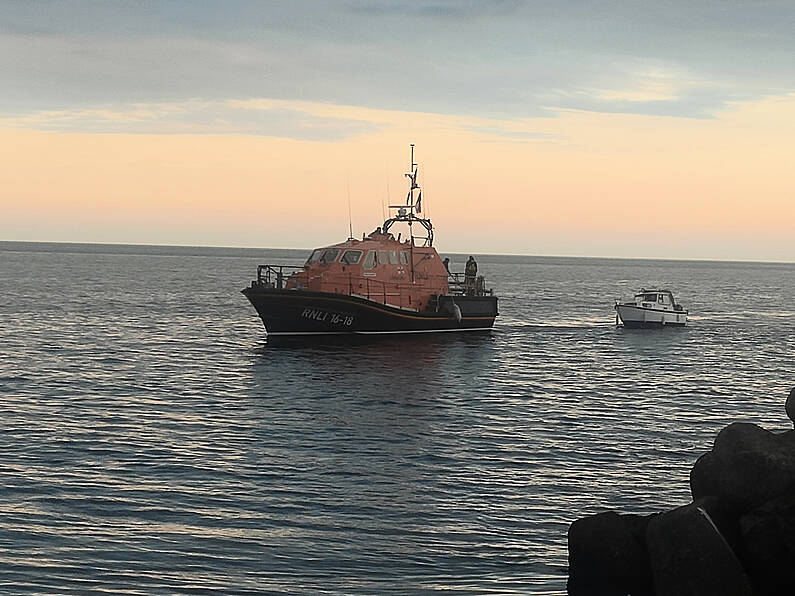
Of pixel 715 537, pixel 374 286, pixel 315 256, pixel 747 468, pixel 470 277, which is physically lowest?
pixel 715 537

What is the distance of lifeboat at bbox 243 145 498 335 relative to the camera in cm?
4128

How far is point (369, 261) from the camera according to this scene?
139 feet

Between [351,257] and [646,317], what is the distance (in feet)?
71.9

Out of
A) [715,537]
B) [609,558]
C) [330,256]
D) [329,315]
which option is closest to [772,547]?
[715,537]

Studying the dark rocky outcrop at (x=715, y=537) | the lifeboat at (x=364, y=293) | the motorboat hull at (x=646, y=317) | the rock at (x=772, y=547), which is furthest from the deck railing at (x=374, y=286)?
the rock at (x=772, y=547)

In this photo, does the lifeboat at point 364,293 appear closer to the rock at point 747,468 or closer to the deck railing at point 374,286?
the deck railing at point 374,286

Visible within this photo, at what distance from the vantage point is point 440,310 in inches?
1762

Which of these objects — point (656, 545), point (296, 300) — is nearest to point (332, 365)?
point (296, 300)

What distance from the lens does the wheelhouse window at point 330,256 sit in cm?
4259

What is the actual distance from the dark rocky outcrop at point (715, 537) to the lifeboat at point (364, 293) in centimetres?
2828

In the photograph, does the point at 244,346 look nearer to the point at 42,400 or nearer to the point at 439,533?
the point at 42,400

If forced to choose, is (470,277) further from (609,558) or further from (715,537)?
(715,537)

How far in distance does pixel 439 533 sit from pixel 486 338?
1268 inches

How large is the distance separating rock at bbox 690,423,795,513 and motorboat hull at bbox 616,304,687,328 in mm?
45148
